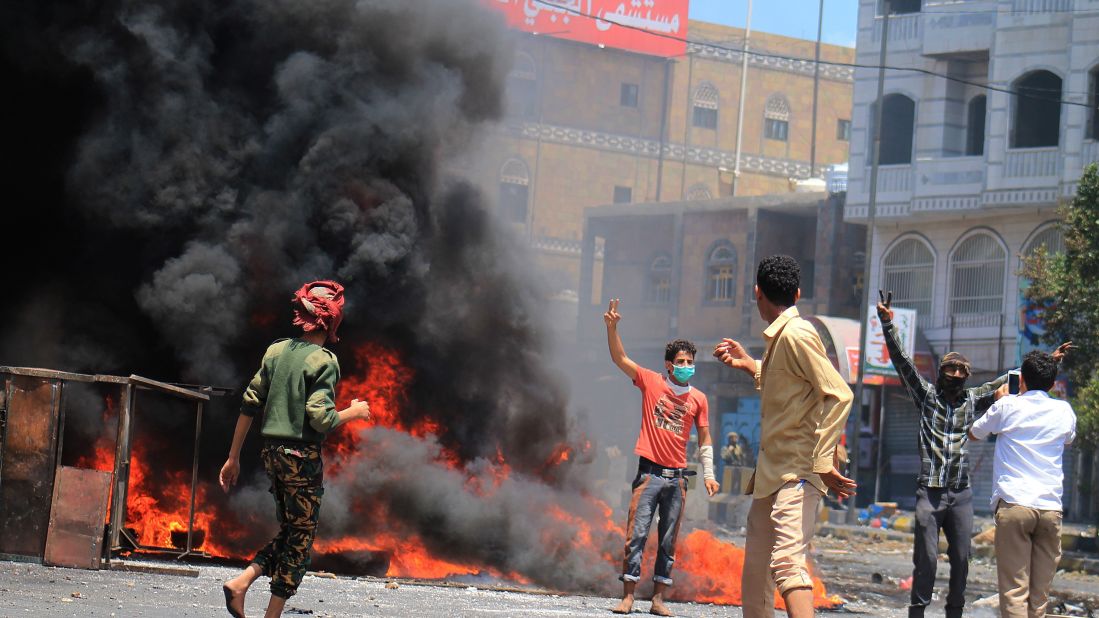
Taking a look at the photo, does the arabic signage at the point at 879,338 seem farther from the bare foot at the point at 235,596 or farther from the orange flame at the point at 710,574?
the bare foot at the point at 235,596

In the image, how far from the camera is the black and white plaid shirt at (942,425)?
9.72m

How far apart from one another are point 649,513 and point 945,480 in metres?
1.99

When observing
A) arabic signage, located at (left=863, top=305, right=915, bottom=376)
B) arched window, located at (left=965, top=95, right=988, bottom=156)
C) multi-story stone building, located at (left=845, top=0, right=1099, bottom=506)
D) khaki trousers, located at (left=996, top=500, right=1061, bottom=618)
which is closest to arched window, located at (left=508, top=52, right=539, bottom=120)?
multi-story stone building, located at (left=845, top=0, right=1099, bottom=506)

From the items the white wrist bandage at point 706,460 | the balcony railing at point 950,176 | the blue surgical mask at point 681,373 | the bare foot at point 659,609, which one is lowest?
the bare foot at point 659,609

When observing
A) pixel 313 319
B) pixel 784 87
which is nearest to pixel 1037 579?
pixel 313 319

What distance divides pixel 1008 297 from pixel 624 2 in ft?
88.0

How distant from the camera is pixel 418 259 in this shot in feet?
48.2

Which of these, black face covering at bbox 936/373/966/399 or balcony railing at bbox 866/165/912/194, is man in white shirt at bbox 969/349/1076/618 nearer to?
black face covering at bbox 936/373/966/399

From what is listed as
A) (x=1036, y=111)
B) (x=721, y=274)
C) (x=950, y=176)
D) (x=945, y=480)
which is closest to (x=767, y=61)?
(x=721, y=274)

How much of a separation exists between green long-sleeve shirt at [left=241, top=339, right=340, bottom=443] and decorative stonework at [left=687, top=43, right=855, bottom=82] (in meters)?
54.0

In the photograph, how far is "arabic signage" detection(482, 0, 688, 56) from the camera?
5644 centimetres

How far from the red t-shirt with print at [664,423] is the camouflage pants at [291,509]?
342cm

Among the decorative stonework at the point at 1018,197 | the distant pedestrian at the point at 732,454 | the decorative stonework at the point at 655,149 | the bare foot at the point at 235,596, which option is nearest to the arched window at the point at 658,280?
the decorative stonework at the point at 655,149

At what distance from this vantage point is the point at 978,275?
36.2 metres
